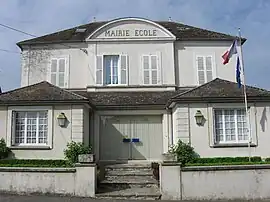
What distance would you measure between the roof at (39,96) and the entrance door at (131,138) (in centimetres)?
303

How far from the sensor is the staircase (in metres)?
12.7

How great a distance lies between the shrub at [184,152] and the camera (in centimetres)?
1516

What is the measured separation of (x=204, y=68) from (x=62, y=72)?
8336 millimetres

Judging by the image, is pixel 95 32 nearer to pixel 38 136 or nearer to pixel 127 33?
pixel 127 33

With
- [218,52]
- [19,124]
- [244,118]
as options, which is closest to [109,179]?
[19,124]

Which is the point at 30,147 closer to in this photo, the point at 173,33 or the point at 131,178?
the point at 131,178

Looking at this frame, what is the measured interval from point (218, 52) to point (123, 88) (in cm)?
609

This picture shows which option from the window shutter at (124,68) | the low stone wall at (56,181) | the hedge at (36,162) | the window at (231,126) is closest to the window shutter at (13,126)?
the hedge at (36,162)

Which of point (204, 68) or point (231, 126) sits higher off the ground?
point (204, 68)

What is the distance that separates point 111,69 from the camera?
21.3 meters

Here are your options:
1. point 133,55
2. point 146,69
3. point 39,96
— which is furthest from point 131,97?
point 39,96

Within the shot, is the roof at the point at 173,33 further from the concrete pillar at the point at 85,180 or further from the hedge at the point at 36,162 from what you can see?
the concrete pillar at the point at 85,180

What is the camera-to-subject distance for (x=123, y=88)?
20.7 m

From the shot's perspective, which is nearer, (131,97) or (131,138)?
(131,138)
